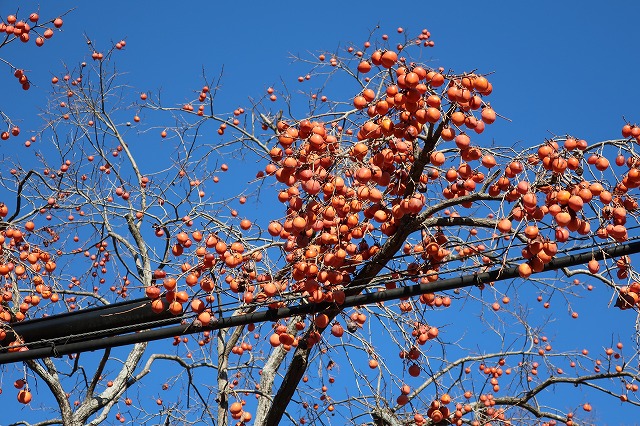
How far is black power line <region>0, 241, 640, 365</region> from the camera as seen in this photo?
14.7 ft

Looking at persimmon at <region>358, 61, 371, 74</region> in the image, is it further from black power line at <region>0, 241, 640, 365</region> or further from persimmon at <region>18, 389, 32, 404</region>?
persimmon at <region>18, 389, 32, 404</region>

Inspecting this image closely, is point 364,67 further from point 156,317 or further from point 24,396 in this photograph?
point 24,396

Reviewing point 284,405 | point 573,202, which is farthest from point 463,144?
point 284,405

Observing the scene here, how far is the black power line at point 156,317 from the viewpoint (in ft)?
14.7

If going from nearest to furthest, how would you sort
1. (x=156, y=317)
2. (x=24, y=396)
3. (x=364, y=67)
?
(x=156, y=317) → (x=364, y=67) → (x=24, y=396)

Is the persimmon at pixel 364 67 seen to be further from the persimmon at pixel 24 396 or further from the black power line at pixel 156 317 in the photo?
the persimmon at pixel 24 396

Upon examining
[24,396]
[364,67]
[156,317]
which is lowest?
[156,317]

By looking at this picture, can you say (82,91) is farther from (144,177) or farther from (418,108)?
(418,108)

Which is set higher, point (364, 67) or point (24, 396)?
point (364, 67)

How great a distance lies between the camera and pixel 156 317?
5.27 meters

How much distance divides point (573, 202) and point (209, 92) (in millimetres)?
6039

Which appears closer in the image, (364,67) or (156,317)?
(156,317)

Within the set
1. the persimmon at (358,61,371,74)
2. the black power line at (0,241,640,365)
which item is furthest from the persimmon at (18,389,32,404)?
the persimmon at (358,61,371,74)

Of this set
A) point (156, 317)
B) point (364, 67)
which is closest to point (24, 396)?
point (156, 317)
